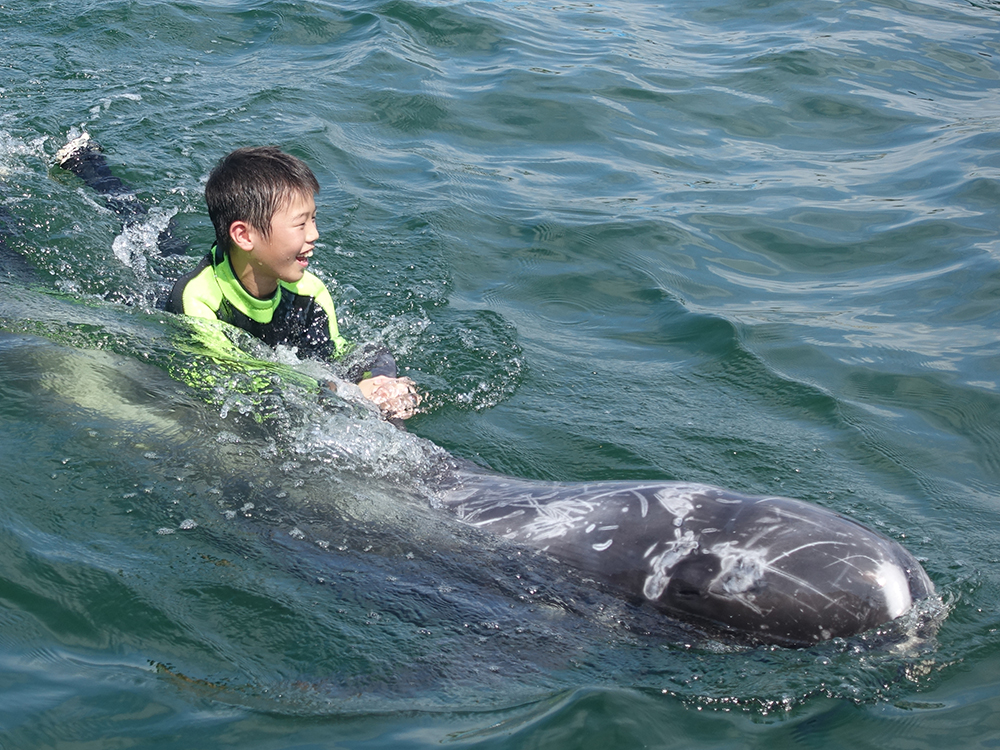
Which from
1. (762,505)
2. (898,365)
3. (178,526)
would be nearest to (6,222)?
(178,526)

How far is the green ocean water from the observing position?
329 cm

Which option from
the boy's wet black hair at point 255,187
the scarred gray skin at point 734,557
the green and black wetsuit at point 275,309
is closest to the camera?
the scarred gray skin at point 734,557

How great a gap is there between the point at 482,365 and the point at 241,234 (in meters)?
1.64

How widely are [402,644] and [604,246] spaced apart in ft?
15.5

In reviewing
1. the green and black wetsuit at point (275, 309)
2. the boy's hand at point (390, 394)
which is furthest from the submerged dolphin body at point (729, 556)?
the green and black wetsuit at point (275, 309)

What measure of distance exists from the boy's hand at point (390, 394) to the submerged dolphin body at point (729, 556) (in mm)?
1321

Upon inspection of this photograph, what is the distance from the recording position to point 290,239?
520 centimetres

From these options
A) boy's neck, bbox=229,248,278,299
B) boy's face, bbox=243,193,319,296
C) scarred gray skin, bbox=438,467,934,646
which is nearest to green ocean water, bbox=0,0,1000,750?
scarred gray skin, bbox=438,467,934,646

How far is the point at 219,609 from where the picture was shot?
3625 millimetres

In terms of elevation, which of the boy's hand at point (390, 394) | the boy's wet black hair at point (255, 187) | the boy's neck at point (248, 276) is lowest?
the boy's hand at point (390, 394)

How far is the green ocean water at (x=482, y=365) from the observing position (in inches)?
130

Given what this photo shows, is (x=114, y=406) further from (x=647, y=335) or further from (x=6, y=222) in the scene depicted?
(x=647, y=335)

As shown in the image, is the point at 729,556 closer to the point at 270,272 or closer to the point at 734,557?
the point at 734,557

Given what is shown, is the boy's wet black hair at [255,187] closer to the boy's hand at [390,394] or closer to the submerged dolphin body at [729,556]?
the boy's hand at [390,394]
